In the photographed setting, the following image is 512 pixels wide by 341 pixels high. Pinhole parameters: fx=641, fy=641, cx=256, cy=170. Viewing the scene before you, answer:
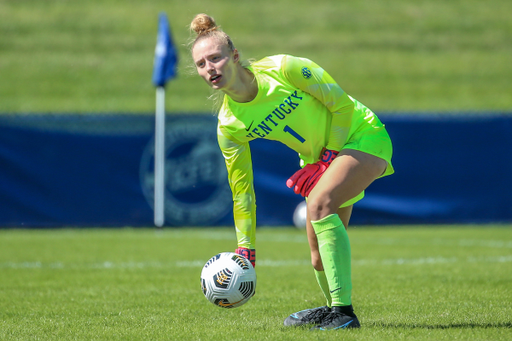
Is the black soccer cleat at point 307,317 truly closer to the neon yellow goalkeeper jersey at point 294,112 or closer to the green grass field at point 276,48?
the neon yellow goalkeeper jersey at point 294,112

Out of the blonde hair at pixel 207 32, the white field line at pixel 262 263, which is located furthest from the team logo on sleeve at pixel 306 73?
the white field line at pixel 262 263

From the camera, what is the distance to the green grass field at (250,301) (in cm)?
420

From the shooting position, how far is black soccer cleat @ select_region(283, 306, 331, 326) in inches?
173

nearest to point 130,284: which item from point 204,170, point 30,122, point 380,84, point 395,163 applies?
point 204,170

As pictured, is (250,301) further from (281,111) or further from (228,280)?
(281,111)

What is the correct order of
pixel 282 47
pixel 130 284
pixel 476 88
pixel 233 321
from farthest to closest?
pixel 282 47 < pixel 476 88 < pixel 130 284 < pixel 233 321

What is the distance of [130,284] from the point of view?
21.6 feet

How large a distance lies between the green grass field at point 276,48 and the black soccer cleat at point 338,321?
15.7 m

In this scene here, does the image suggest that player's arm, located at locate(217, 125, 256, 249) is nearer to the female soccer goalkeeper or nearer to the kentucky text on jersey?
the female soccer goalkeeper

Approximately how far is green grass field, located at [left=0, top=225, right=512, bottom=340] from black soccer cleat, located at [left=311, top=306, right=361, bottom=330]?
0.10 meters

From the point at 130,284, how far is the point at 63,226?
19.8 ft

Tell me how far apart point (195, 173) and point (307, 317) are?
8047 millimetres

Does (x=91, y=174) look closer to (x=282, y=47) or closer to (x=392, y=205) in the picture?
(x=392, y=205)

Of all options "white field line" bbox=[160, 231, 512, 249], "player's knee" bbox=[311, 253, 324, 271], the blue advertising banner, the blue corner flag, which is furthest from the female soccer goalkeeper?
the blue corner flag
